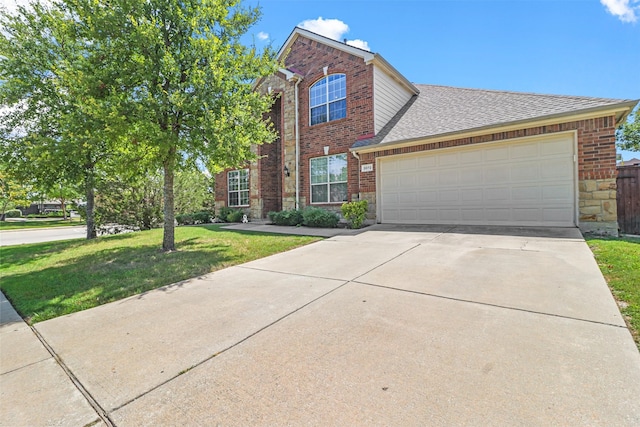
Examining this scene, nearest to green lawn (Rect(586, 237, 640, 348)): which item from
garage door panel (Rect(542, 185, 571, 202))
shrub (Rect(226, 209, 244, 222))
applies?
garage door panel (Rect(542, 185, 571, 202))

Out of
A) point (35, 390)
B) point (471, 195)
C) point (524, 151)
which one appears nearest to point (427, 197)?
point (471, 195)

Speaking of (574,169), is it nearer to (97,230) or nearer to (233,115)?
(233,115)

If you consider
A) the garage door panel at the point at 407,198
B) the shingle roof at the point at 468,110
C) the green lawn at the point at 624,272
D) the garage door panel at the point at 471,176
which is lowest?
the green lawn at the point at 624,272

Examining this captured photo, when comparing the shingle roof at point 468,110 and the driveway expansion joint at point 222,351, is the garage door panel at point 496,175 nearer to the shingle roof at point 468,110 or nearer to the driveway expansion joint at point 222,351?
the shingle roof at point 468,110

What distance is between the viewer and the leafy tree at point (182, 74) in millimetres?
5730

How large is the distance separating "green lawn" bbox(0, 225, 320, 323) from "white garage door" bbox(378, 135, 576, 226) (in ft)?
12.5

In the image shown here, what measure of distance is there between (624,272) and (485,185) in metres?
4.75

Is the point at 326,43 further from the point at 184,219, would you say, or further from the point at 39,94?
the point at 184,219

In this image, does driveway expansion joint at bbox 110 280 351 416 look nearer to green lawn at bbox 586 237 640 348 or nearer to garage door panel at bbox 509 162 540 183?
green lawn at bbox 586 237 640 348

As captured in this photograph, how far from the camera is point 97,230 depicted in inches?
473

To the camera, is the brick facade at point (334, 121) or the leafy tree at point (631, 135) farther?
the leafy tree at point (631, 135)

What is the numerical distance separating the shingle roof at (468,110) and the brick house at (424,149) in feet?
0.15

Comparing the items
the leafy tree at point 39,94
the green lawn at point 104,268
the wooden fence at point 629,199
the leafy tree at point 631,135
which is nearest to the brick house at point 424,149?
the wooden fence at point 629,199

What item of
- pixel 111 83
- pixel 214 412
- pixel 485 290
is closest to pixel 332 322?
pixel 214 412
